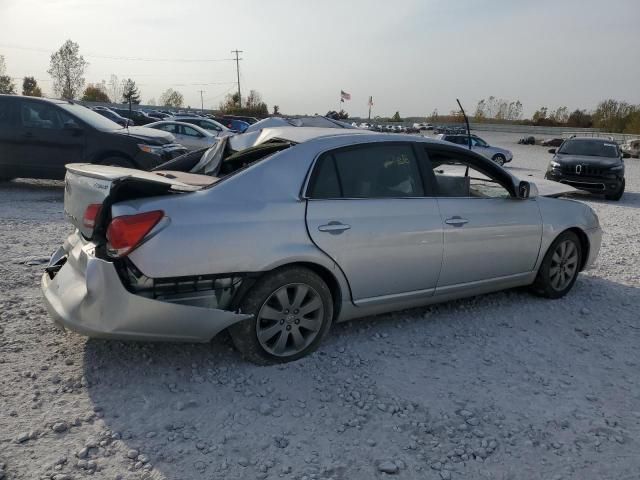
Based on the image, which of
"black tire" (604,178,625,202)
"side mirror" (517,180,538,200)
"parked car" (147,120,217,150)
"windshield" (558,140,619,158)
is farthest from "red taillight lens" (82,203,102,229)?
"parked car" (147,120,217,150)

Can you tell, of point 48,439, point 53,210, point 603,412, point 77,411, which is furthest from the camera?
point 53,210

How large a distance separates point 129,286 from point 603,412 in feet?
9.47

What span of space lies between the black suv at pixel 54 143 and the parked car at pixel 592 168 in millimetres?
10363

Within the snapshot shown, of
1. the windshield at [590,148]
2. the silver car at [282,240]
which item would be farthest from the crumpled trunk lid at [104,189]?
the windshield at [590,148]

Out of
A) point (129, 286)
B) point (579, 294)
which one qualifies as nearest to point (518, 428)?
point (129, 286)

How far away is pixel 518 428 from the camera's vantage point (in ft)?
9.99

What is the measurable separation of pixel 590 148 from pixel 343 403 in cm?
1450

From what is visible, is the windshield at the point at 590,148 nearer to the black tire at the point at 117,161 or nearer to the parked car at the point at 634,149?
the black tire at the point at 117,161

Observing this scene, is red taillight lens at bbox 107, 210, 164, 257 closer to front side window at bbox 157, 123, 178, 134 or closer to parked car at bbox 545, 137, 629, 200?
parked car at bbox 545, 137, 629, 200

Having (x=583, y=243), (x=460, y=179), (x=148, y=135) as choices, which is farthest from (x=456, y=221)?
(x=148, y=135)

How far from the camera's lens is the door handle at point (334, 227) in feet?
11.9

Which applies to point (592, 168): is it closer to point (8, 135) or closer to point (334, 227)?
point (334, 227)

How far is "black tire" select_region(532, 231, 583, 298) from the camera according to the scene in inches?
201

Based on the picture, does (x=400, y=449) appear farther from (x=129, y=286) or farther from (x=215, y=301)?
(x=129, y=286)
